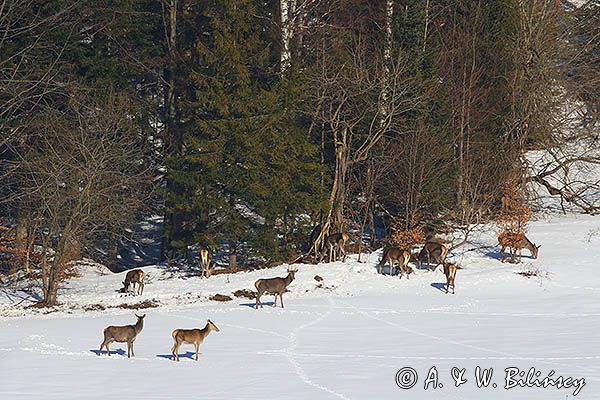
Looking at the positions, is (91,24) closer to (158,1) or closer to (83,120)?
(158,1)

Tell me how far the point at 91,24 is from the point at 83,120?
6.22 metres

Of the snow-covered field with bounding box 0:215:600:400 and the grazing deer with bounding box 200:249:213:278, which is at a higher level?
the grazing deer with bounding box 200:249:213:278

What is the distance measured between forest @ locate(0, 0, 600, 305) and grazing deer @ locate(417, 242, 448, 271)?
1655 millimetres

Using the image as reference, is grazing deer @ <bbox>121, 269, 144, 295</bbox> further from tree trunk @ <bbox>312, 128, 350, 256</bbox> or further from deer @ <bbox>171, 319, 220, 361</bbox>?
deer @ <bbox>171, 319, 220, 361</bbox>

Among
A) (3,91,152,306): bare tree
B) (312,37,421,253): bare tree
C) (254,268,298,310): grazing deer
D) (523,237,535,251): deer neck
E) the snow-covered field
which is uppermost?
(312,37,421,253): bare tree

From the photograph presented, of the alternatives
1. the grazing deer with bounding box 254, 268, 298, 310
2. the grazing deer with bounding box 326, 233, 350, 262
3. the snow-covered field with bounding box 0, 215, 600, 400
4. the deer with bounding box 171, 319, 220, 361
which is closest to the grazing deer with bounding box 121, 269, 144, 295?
the snow-covered field with bounding box 0, 215, 600, 400

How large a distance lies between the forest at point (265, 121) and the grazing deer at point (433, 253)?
5.43 feet

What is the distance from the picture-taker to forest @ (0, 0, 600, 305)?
99.3 ft

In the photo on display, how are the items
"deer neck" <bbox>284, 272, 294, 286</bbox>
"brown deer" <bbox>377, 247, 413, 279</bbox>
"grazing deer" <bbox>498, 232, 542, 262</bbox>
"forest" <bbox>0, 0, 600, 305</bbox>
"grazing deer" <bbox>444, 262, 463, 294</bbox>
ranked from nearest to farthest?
"deer neck" <bbox>284, 272, 294, 286</bbox> → "grazing deer" <bbox>444, 262, 463, 294</bbox> → "brown deer" <bbox>377, 247, 413, 279</bbox> → "grazing deer" <bbox>498, 232, 542, 262</bbox> → "forest" <bbox>0, 0, 600, 305</bbox>

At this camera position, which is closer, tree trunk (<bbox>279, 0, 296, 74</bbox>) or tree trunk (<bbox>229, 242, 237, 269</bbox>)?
tree trunk (<bbox>229, 242, 237, 269</bbox>)

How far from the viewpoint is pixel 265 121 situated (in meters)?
31.8

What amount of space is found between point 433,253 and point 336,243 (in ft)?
10.5

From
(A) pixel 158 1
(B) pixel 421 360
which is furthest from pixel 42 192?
(B) pixel 421 360

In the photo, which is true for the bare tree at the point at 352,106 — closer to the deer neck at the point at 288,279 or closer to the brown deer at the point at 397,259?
the brown deer at the point at 397,259
